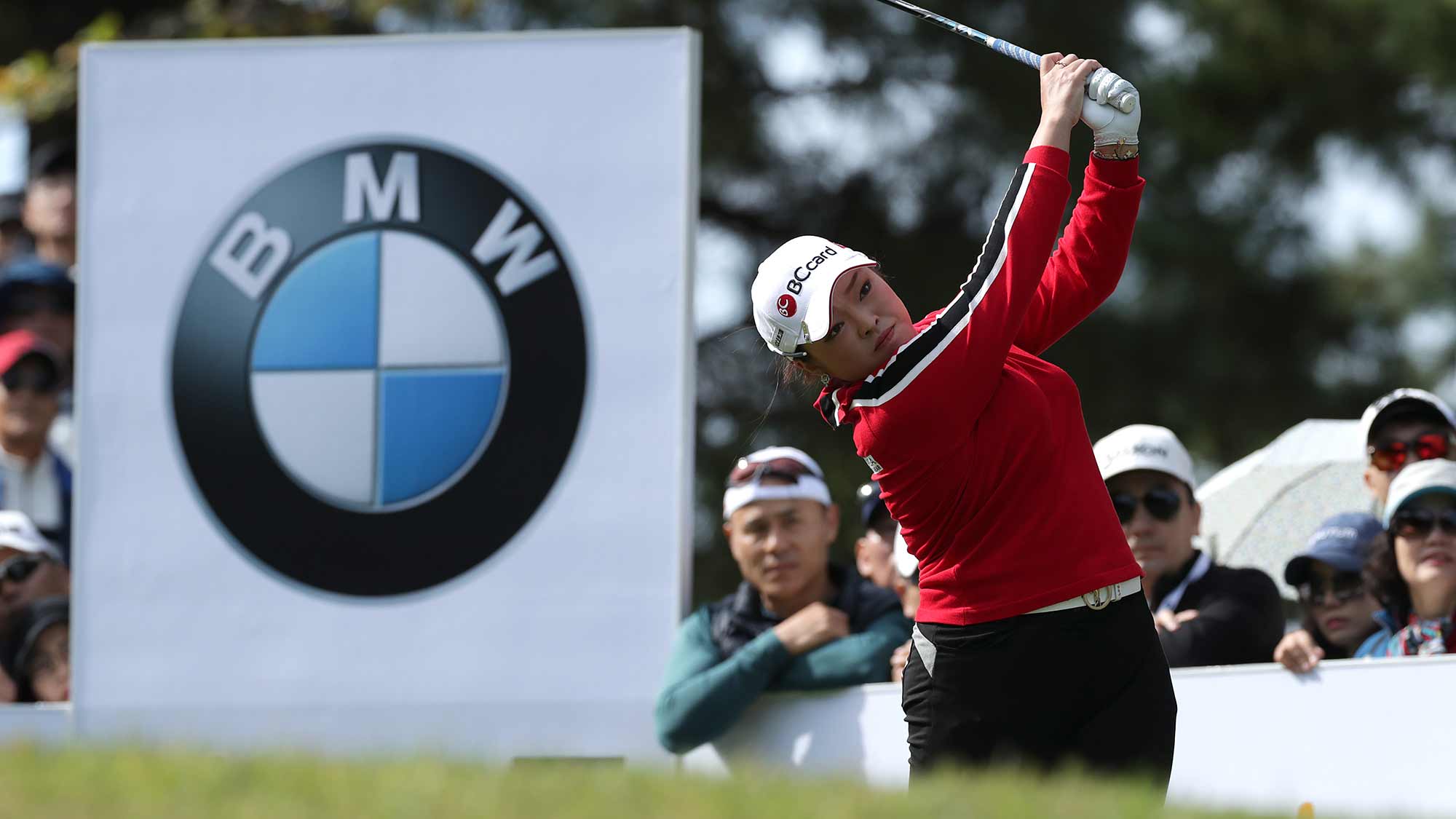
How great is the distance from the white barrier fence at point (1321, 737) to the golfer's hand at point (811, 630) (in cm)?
31

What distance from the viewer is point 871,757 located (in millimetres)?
4738

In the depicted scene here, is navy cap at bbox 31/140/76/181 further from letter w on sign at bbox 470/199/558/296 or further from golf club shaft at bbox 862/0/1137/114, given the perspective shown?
golf club shaft at bbox 862/0/1137/114

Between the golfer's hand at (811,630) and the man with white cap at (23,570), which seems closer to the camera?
the golfer's hand at (811,630)

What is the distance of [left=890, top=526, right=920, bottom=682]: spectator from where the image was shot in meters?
4.81

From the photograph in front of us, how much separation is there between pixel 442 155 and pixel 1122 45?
5.38 metres

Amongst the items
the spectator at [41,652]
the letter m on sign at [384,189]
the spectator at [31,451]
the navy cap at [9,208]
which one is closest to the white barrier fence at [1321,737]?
the letter m on sign at [384,189]

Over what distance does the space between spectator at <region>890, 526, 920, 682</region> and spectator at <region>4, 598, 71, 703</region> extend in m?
2.39

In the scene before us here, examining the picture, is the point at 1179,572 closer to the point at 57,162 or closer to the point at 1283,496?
the point at 1283,496

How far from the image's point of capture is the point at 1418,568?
182 inches

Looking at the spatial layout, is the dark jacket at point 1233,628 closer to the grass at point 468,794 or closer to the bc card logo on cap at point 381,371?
the bc card logo on cap at point 381,371

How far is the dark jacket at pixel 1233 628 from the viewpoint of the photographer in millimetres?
4574

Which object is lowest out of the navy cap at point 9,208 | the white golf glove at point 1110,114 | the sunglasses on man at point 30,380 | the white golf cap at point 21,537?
the white golf cap at point 21,537

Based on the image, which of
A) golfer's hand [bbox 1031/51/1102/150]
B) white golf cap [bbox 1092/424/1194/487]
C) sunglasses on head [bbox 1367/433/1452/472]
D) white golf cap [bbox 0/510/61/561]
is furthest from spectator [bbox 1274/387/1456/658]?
white golf cap [bbox 0/510/61/561]

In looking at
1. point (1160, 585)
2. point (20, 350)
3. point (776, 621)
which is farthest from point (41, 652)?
point (1160, 585)
